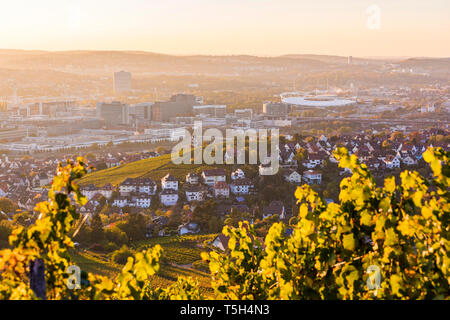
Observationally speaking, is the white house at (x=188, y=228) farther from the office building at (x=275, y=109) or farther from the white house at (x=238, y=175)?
the office building at (x=275, y=109)

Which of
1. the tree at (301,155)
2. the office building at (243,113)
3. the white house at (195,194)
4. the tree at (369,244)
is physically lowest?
the white house at (195,194)

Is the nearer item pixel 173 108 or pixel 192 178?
pixel 192 178

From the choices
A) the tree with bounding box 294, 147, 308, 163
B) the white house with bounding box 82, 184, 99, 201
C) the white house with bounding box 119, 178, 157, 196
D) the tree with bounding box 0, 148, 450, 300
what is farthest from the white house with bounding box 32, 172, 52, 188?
the tree with bounding box 0, 148, 450, 300

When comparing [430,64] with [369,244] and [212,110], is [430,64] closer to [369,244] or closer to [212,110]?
[212,110]

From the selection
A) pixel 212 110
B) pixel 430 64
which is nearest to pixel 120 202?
pixel 212 110

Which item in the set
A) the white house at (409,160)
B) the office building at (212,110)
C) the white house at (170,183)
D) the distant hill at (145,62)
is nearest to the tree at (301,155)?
the white house at (409,160)
